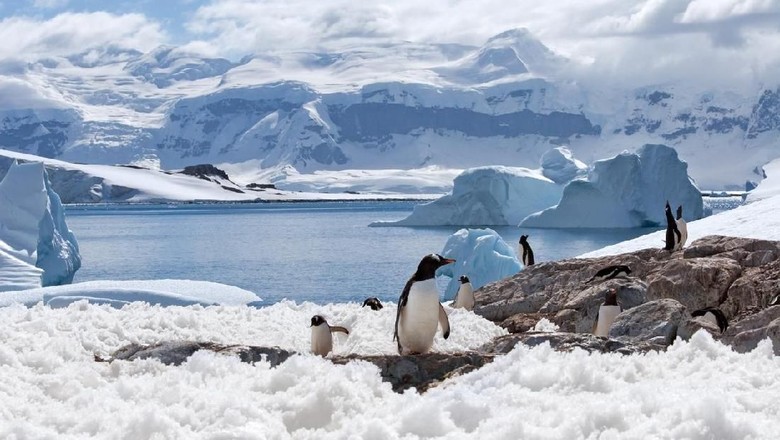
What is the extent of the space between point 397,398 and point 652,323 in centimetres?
463

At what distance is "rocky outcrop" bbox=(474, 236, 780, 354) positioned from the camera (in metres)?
10.6

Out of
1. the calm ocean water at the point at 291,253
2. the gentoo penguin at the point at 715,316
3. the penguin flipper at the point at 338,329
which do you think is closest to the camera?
the penguin flipper at the point at 338,329

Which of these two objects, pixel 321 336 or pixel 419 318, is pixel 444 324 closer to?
pixel 419 318

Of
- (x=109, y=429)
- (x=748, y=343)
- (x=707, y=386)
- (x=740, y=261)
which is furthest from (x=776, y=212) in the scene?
(x=109, y=429)

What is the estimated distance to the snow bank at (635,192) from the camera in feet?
228

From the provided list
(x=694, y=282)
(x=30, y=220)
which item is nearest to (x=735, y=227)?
(x=694, y=282)

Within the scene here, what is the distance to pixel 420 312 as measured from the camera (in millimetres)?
9477

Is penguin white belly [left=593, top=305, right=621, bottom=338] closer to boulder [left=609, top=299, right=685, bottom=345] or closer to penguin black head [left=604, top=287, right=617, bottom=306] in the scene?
penguin black head [left=604, top=287, right=617, bottom=306]

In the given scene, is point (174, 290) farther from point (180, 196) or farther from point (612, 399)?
point (180, 196)

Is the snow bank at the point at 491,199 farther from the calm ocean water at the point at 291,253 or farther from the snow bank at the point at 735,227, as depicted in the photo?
the snow bank at the point at 735,227

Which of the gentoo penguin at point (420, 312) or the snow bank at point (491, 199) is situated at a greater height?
the gentoo penguin at point (420, 312)

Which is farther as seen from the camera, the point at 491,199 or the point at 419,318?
the point at 491,199

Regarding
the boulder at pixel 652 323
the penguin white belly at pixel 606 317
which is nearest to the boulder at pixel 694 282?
the penguin white belly at pixel 606 317

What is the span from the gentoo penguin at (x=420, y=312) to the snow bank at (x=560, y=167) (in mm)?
80942
